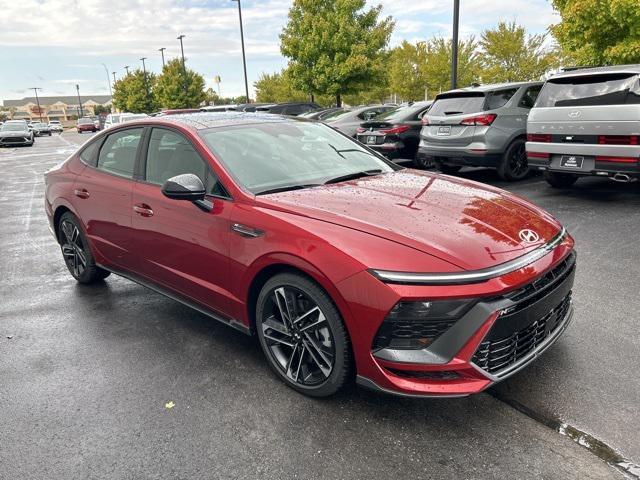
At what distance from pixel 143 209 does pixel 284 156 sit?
1.14 m

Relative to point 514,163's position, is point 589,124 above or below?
above

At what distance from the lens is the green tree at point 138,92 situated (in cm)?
6364

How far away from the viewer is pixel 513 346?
259 cm

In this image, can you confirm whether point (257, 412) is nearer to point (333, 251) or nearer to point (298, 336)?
point (298, 336)

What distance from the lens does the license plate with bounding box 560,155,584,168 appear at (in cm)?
696

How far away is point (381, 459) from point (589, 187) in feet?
24.6

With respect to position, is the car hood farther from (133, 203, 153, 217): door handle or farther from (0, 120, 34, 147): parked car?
(0, 120, 34, 147): parked car

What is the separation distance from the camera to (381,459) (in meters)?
2.47

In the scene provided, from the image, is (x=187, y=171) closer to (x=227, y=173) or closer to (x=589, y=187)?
(x=227, y=173)

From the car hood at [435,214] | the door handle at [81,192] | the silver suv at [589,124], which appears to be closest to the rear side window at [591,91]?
the silver suv at [589,124]

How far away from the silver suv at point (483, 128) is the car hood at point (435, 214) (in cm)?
530

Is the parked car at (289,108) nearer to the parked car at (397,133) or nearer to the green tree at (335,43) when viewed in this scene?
the green tree at (335,43)

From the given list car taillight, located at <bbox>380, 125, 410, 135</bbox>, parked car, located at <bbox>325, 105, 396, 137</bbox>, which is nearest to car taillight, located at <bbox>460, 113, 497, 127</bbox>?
car taillight, located at <bbox>380, 125, 410, 135</bbox>

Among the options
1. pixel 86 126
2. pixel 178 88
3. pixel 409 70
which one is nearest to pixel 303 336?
pixel 409 70
